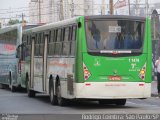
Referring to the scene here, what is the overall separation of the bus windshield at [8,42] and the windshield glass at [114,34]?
42.1ft

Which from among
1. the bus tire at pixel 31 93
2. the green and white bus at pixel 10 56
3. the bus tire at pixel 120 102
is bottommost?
the bus tire at pixel 31 93

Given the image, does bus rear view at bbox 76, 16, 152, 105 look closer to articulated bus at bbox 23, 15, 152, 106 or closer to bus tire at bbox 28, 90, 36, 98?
articulated bus at bbox 23, 15, 152, 106

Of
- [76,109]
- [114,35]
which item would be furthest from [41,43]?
[114,35]

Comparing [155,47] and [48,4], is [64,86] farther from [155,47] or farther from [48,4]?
[48,4]

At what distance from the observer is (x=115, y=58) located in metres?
19.5

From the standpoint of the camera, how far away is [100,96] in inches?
755

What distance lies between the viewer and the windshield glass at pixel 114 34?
1941cm

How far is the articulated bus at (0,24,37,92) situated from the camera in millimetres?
30734

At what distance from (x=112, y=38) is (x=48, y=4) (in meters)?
72.3

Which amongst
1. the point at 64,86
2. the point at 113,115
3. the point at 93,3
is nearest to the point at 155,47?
the point at 64,86

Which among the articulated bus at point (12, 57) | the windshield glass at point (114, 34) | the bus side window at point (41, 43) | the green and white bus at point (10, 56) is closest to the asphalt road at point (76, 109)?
the windshield glass at point (114, 34)

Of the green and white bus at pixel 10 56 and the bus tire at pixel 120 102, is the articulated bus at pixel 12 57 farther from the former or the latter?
the bus tire at pixel 120 102

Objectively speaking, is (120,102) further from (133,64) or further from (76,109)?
(133,64)

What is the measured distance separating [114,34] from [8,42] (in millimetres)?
15712
